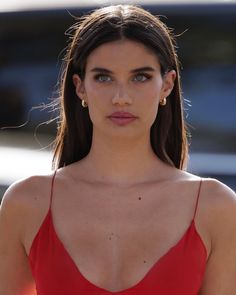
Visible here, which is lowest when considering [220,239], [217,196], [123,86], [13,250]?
[13,250]

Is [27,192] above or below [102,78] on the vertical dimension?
below

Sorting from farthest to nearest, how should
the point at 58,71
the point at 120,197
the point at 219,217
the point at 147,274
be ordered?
the point at 58,71 → the point at 120,197 → the point at 219,217 → the point at 147,274

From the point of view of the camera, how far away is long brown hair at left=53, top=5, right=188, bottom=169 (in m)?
3.70

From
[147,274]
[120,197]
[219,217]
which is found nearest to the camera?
[147,274]

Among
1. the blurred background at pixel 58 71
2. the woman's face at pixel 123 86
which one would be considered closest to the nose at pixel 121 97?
the woman's face at pixel 123 86

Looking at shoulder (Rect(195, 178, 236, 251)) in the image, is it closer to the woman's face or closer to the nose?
the woman's face

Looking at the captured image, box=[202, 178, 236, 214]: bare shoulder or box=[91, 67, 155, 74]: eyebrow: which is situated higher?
box=[91, 67, 155, 74]: eyebrow

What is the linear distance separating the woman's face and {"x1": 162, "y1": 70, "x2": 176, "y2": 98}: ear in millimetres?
34

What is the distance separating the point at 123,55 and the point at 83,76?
17cm

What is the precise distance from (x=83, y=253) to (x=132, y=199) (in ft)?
0.81

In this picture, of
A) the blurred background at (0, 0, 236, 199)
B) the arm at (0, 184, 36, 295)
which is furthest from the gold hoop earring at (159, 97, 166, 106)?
the blurred background at (0, 0, 236, 199)

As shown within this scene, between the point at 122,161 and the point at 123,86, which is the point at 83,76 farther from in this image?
the point at 122,161

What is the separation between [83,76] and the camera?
3754mm

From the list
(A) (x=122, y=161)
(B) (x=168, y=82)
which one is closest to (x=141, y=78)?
(B) (x=168, y=82)
